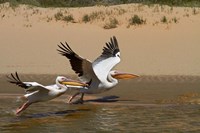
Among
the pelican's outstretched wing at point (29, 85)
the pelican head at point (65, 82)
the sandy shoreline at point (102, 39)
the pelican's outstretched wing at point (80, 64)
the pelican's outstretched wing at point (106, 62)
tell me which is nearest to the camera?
the pelican's outstretched wing at point (29, 85)

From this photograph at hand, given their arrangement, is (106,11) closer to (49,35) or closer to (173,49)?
(49,35)

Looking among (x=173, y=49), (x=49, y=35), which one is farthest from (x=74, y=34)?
Answer: (x=173, y=49)

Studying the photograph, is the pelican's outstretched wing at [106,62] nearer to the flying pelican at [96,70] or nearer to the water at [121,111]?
the flying pelican at [96,70]

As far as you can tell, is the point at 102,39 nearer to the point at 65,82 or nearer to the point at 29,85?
the point at 65,82

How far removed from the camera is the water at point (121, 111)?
7855mm

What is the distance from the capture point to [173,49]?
1677 centimetres

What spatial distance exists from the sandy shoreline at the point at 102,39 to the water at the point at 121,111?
2.08 m

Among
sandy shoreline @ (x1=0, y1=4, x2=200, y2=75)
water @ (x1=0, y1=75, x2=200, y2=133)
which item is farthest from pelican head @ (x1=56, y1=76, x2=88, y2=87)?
sandy shoreline @ (x1=0, y1=4, x2=200, y2=75)

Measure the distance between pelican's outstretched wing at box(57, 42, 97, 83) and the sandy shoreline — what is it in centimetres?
430

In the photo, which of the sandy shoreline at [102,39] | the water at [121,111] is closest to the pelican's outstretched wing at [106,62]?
the water at [121,111]

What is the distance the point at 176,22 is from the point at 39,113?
10.6 m

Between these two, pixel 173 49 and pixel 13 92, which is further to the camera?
pixel 173 49

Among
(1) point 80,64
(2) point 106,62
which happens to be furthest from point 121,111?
(2) point 106,62

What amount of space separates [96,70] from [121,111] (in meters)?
1.62
